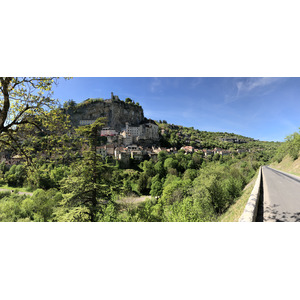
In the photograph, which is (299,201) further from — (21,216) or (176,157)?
(21,216)

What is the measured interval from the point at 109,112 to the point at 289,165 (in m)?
3.79

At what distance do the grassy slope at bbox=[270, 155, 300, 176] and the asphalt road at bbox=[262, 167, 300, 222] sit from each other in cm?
11

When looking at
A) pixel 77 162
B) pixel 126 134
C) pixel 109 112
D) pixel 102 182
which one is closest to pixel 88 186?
pixel 102 182

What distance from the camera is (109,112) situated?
2.84 metres

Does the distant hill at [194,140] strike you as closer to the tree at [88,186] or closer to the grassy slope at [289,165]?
the grassy slope at [289,165]

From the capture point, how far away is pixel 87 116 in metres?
2.46

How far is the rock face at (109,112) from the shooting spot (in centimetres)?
232

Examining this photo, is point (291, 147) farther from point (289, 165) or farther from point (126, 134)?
point (126, 134)

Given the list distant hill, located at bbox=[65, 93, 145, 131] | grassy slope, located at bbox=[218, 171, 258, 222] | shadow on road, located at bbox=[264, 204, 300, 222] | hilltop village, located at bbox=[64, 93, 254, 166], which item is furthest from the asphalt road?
distant hill, located at bbox=[65, 93, 145, 131]

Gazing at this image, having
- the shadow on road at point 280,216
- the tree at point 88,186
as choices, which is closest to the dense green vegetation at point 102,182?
the tree at point 88,186

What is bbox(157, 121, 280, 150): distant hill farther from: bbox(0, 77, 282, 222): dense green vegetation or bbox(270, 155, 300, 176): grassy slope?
bbox(270, 155, 300, 176): grassy slope

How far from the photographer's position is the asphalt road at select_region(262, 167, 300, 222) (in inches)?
71.4

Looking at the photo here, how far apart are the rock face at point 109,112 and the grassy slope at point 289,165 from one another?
3.01 metres

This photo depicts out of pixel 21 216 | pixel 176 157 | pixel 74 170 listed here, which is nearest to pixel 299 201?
pixel 176 157
